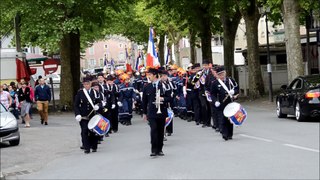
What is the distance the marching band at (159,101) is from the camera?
1327 cm

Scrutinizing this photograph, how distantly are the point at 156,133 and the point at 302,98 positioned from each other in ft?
24.7

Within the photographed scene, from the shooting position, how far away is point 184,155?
42.7 ft

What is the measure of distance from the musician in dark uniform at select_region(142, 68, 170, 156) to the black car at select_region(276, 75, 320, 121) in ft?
22.9

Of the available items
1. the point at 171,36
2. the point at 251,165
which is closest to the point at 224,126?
the point at 251,165

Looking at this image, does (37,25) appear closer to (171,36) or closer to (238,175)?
(238,175)

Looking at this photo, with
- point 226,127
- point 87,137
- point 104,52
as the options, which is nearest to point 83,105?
point 87,137

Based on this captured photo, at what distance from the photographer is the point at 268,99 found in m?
33.3

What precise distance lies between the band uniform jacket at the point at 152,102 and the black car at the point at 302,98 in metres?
6.96

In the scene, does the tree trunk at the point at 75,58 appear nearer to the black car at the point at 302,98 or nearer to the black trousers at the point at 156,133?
the black car at the point at 302,98

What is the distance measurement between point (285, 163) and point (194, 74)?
1025 centimetres

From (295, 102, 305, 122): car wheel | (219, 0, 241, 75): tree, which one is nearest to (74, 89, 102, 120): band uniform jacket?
(295, 102, 305, 122): car wheel

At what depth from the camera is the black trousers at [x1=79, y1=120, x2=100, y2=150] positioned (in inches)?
580

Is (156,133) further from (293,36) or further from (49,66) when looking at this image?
(49,66)

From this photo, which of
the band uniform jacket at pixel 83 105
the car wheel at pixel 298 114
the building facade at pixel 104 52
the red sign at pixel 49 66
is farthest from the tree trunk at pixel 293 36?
the building facade at pixel 104 52
